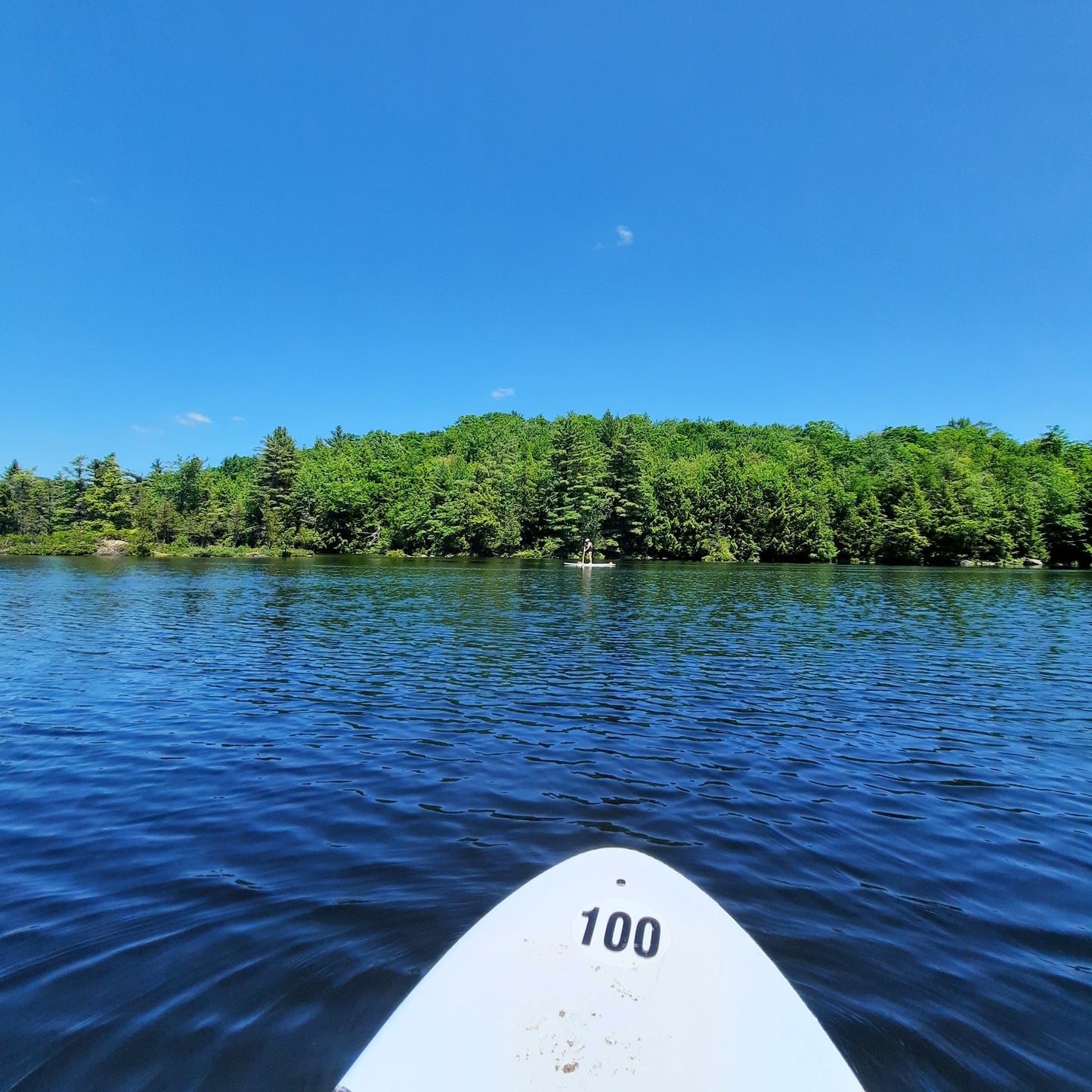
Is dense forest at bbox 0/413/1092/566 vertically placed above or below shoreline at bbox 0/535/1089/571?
above

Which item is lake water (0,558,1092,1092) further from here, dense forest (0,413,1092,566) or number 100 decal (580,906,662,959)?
dense forest (0,413,1092,566)

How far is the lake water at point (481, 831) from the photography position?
3.50 metres

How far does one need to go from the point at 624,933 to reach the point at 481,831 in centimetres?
297

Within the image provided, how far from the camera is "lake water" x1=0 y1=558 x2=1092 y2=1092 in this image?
11.5 ft

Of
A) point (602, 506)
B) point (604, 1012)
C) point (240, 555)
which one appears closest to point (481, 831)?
point (604, 1012)

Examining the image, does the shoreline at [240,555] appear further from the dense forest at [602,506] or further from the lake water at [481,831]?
the lake water at [481,831]

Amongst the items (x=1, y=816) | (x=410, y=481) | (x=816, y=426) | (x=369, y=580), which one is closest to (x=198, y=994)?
(x=1, y=816)

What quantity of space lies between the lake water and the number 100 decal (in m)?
1.22

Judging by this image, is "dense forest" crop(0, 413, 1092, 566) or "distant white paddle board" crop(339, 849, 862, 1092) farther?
"dense forest" crop(0, 413, 1092, 566)

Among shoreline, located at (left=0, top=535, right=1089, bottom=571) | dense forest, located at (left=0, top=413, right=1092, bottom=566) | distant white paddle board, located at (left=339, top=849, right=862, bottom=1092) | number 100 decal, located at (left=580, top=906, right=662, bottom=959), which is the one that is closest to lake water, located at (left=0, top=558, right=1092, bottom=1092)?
distant white paddle board, located at (left=339, top=849, right=862, bottom=1092)

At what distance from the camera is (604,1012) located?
109 inches

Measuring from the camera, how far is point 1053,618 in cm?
2362

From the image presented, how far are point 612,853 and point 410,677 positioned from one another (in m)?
9.42

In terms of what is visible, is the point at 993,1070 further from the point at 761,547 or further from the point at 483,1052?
the point at 761,547
